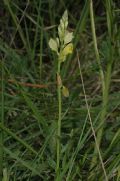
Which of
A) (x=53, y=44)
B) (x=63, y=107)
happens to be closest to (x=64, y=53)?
(x=53, y=44)

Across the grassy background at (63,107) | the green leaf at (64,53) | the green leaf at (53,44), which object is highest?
the green leaf at (53,44)

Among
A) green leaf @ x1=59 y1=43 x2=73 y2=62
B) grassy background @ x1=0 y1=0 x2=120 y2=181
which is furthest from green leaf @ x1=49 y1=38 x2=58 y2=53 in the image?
grassy background @ x1=0 y1=0 x2=120 y2=181

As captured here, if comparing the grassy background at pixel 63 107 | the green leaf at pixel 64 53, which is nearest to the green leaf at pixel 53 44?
the green leaf at pixel 64 53

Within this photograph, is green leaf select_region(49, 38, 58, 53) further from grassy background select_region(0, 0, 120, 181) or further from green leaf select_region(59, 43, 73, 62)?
grassy background select_region(0, 0, 120, 181)

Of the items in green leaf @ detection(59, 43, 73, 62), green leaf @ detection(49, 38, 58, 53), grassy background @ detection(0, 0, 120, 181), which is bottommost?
grassy background @ detection(0, 0, 120, 181)

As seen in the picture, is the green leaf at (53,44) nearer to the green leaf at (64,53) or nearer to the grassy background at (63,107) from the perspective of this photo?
the green leaf at (64,53)

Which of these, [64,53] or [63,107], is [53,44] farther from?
[63,107]

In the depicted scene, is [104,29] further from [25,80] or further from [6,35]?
[25,80]

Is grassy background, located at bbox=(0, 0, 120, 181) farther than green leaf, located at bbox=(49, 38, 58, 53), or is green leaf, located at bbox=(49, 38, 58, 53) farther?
grassy background, located at bbox=(0, 0, 120, 181)
